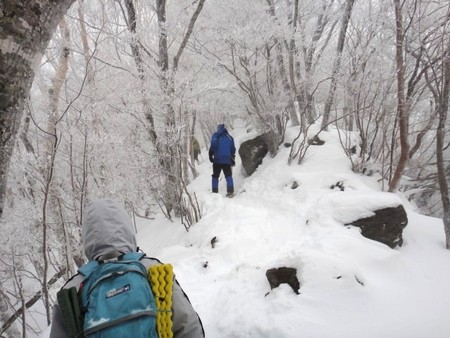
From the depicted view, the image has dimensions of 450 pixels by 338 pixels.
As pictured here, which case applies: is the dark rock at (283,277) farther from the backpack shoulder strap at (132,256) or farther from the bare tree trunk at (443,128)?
the bare tree trunk at (443,128)

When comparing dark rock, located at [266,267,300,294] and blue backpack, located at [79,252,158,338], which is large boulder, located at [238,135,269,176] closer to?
dark rock, located at [266,267,300,294]

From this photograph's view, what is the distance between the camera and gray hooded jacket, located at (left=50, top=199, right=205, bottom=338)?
4.78 feet

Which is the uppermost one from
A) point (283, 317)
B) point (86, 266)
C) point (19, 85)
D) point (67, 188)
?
point (19, 85)

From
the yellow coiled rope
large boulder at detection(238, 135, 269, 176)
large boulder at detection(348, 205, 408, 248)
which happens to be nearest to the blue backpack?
the yellow coiled rope

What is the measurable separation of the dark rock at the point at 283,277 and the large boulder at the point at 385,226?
170cm

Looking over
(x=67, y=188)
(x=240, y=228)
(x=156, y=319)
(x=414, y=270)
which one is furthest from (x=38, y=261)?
(x=414, y=270)

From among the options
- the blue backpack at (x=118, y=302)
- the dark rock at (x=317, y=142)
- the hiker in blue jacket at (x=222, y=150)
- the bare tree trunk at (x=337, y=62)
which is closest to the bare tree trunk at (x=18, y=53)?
the blue backpack at (x=118, y=302)

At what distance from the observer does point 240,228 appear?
5.35 metres

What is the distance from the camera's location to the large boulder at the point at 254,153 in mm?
9125

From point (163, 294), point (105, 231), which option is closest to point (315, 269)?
point (163, 294)

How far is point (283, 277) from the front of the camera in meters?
3.30

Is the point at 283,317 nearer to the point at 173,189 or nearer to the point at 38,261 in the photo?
the point at 173,189

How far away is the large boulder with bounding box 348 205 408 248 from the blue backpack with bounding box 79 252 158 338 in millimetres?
3836

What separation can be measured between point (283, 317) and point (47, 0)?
9.50 feet
